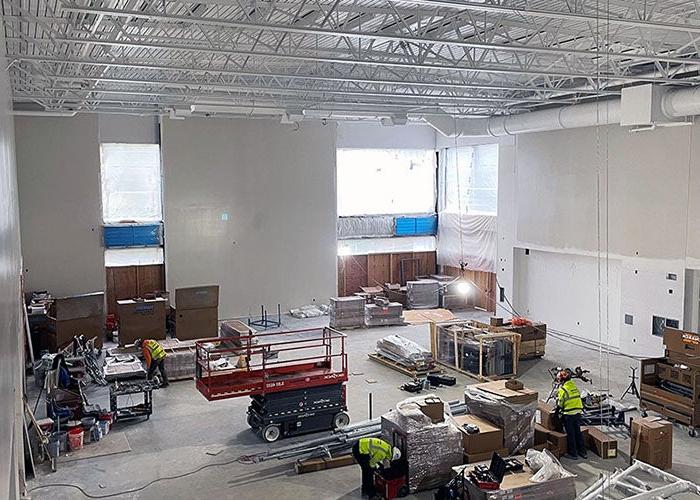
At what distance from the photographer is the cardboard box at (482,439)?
32.4 feet

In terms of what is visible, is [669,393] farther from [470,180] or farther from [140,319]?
[470,180]

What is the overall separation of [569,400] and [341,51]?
7.53 meters

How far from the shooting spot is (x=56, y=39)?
990cm

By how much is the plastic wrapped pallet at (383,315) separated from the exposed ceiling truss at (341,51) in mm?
5675

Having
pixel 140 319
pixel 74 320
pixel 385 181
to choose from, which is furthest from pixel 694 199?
pixel 74 320

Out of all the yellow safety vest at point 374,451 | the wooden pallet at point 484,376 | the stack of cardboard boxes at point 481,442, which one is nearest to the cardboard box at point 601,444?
the stack of cardboard boxes at point 481,442

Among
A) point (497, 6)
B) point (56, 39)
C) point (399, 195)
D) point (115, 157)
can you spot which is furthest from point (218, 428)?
point (399, 195)

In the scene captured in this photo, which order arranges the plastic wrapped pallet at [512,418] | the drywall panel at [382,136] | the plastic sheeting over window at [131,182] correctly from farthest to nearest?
the drywall panel at [382,136], the plastic sheeting over window at [131,182], the plastic wrapped pallet at [512,418]

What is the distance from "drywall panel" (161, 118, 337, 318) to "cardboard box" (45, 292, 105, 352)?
3667mm

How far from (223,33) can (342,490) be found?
26.3ft

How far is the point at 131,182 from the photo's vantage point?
66.2ft

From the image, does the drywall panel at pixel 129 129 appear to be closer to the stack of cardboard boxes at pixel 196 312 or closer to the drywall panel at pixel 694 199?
the stack of cardboard boxes at pixel 196 312

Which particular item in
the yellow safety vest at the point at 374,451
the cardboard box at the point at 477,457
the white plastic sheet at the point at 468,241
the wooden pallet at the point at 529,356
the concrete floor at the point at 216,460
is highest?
the white plastic sheet at the point at 468,241

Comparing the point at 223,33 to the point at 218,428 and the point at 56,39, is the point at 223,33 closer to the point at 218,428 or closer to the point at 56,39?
the point at 56,39
